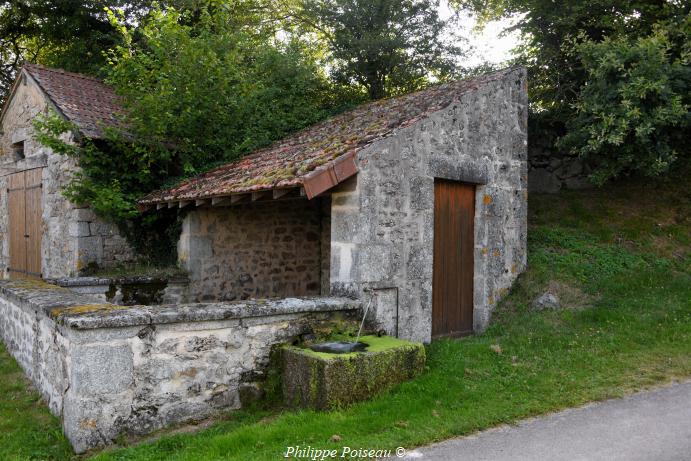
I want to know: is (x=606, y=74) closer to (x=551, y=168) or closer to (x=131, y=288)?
(x=551, y=168)

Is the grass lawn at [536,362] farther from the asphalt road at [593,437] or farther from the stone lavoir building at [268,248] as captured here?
the stone lavoir building at [268,248]

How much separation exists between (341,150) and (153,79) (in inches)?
171

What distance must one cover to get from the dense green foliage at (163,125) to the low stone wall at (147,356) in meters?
3.31

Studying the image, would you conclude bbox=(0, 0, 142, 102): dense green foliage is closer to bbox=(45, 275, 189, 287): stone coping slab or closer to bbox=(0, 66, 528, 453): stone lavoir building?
bbox=(0, 66, 528, 453): stone lavoir building

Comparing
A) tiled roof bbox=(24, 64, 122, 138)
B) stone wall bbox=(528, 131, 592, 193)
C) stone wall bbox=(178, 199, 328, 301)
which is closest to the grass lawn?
stone wall bbox=(528, 131, 592, 193)

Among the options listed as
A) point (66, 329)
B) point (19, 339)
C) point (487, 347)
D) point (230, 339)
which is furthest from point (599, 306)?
point (19, 339)

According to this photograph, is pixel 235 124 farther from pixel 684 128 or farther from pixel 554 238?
pixel 684 128

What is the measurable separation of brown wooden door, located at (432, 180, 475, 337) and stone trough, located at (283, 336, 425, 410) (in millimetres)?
1806

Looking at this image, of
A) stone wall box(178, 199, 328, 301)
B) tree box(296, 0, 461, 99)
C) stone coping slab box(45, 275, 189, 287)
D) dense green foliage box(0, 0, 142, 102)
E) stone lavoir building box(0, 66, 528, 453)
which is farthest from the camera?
dense green foliage box(0, 0, 142, 102)

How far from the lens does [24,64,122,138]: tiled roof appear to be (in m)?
8.73

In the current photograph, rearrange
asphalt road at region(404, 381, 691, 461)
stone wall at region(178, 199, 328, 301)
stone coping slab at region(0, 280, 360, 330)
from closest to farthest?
asphalt road at region(404, 381, 691, 461) < stone coping slab at region(0, 280, 360, 330) < stone wall at region(178, 199, 328, 301)

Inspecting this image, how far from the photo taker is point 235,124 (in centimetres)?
951

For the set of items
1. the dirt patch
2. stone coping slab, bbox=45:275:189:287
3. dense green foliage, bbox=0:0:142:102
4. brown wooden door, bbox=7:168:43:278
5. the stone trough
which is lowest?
the stone trough

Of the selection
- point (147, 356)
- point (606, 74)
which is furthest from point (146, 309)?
point (606, 74)
